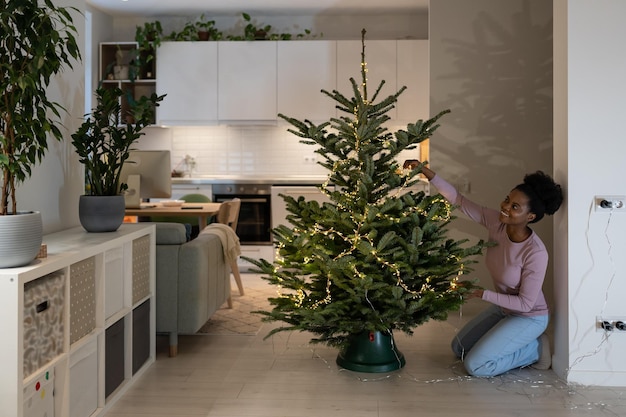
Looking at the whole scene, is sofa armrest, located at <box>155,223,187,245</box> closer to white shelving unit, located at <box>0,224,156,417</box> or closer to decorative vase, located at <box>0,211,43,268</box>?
white shelving unit, located at <box>0,224,156,417</box>

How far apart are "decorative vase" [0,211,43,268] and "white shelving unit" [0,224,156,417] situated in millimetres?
47

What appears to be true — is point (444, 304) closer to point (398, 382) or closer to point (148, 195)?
point (398, 382)

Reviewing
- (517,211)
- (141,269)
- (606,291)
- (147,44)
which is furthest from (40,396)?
(147,44)

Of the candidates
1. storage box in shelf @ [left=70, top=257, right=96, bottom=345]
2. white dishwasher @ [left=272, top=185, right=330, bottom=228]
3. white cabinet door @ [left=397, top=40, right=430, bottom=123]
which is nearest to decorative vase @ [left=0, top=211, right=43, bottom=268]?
storage box in shelf @ [left=70, top=257, right=96, bottom=345]

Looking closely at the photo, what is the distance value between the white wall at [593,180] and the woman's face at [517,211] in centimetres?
21

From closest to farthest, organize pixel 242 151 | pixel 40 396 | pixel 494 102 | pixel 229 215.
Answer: pixel 40 396 → pixel 494 102 → pixel 229 215 → pixel 242 151

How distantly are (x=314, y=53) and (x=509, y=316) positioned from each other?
4.47 meters

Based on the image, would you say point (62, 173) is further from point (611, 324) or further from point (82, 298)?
→ point (611, 324)

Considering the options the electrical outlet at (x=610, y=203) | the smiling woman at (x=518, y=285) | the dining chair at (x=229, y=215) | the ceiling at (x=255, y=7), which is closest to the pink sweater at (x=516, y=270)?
the smiling woman at (x=518, y=285)

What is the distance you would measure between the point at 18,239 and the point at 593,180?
2.82m

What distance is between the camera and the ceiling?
7.34 meters

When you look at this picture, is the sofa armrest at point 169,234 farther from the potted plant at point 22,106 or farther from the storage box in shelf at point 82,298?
the potted plant at point 22,106

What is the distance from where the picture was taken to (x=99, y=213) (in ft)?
11.5

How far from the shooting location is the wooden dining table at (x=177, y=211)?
18.2ft
